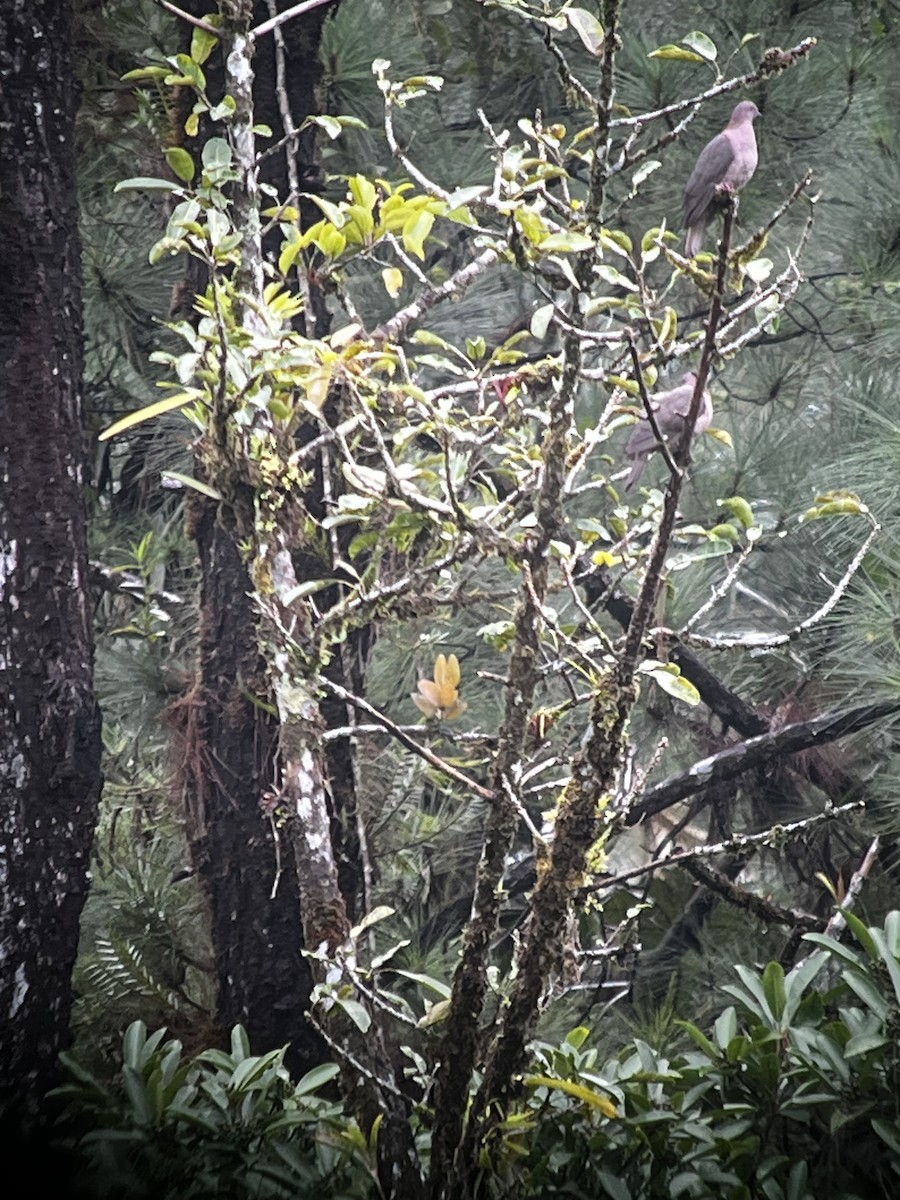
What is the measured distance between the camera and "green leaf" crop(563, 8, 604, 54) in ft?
2.09

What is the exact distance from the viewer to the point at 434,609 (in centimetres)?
82

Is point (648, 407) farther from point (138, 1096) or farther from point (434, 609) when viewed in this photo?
point (138, 1096)

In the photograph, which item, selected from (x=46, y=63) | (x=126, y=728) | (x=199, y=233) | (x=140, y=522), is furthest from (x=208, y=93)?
(x=126, y=728)

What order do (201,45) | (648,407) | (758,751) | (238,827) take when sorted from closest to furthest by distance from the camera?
(648,407), (201,45), (238,827), (758,751)

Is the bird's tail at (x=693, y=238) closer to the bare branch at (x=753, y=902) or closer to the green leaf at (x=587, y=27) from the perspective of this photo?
the green leaf at (x=587, y=27)

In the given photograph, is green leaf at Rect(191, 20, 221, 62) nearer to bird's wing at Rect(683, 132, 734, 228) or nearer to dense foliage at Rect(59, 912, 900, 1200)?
bird's wing at Rect(683, 132, 734, 228)

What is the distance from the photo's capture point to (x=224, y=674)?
1.07m

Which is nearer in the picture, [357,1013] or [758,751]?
[357,1013]

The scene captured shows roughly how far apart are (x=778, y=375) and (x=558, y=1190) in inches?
46.9

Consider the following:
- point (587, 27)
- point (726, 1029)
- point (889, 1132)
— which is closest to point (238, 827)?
point (726, 1029)

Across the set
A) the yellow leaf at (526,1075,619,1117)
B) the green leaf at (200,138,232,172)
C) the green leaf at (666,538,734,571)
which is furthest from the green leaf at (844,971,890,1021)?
the green leaf at (200,138,232,172)

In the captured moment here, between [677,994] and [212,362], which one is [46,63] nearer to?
[212,362]

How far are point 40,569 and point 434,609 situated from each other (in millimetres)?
289

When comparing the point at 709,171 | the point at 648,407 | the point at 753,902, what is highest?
the point at 709,171
